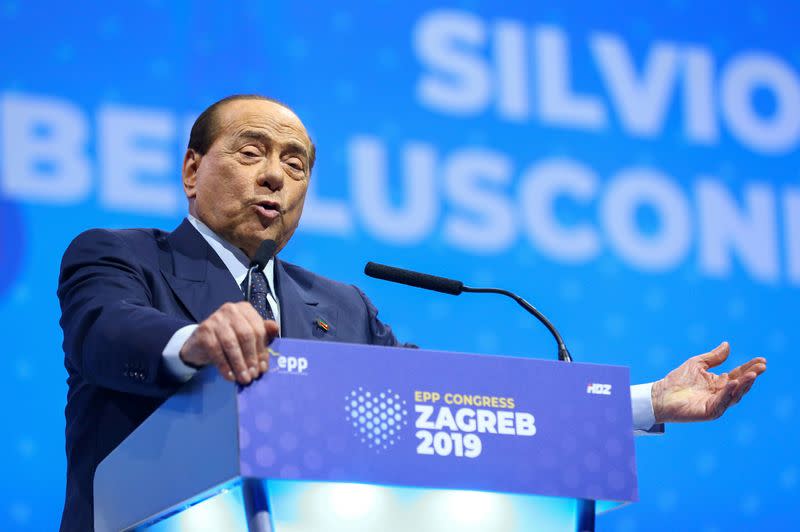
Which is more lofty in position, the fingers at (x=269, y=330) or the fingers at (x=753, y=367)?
the fingers at (x=753, y=367)

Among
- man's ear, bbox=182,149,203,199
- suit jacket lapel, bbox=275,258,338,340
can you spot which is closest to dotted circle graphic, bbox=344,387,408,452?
suit jacket lapel, bbox=275,258,338,340

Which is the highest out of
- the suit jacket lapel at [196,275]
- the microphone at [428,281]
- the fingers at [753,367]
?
the suit jacket lapel at [196,275]

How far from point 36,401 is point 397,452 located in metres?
1.66

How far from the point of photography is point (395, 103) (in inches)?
145

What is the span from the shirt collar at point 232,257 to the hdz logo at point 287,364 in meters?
1.00

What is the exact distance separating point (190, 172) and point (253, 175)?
0.89ft

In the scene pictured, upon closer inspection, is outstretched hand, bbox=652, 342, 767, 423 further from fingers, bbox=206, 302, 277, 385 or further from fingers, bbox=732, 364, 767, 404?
fingers, bbox=206, 302, 277, 385

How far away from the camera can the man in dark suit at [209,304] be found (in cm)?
182

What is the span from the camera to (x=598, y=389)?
5.88 feet

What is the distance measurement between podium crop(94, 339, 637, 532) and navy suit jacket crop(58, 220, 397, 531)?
5.3 inches

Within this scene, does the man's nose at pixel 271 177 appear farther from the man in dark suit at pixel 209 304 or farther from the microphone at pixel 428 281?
the microphone at pixel 428 281

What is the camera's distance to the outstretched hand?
86.4 inches

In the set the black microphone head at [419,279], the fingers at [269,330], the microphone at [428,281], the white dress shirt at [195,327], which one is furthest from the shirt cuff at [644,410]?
the fingers at [269,330]

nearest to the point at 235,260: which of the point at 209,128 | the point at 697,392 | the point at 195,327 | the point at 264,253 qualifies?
the point at 209,128
